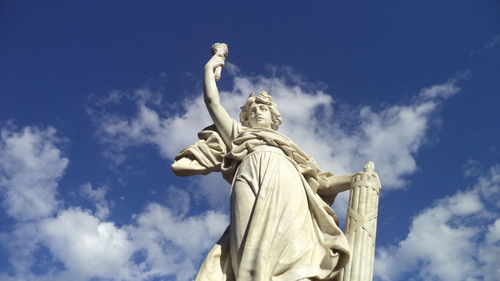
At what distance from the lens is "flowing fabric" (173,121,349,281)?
870cm

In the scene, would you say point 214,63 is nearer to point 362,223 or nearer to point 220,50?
point 220,50

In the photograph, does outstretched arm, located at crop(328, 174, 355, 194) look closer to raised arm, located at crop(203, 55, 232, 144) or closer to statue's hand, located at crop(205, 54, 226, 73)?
raised arm, located at crop(203, 55, 232, 144)

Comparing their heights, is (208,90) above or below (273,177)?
above

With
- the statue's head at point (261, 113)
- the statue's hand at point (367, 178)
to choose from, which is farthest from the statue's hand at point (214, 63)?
the statue's hand at point (367, 178)

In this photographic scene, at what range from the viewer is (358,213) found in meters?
9.88

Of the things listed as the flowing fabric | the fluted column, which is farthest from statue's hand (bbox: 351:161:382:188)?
the flowing fabric

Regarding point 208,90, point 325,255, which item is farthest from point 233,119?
point 325,255

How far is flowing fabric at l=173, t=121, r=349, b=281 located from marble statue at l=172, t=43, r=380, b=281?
0.01 meters

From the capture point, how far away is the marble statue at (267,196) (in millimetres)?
8781

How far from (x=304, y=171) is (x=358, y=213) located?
49.1 inches

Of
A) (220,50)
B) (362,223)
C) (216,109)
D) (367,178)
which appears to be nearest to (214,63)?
(220,50)

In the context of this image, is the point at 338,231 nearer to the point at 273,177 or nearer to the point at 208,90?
the point at 273,177

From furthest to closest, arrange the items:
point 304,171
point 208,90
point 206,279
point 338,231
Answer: point 208,90 → point 304,171 → point 338,231 → point 206,279

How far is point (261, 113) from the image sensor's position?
11555 millimetres
